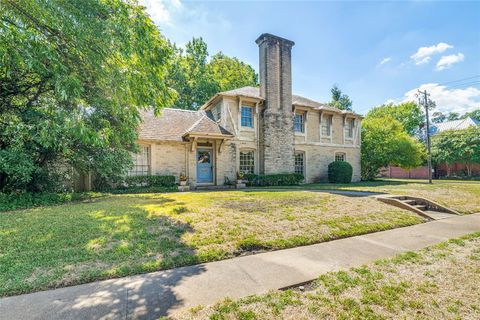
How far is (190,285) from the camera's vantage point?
9.84 feet

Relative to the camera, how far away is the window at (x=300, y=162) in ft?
56.6

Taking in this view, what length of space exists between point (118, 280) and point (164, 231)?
170 centimetres

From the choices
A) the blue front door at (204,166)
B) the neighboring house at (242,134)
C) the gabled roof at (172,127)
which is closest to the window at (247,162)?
the neighboring house at (242,134)

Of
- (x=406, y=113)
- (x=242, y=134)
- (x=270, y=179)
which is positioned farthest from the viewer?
(x=406, y=113)

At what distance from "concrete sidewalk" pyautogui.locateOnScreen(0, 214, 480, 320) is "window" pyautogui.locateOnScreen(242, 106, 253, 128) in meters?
11.3

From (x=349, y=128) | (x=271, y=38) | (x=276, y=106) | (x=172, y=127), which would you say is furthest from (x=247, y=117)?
(x=349, y=128)

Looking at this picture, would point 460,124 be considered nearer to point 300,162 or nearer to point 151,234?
point 300,162

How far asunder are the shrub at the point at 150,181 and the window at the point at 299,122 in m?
9.37

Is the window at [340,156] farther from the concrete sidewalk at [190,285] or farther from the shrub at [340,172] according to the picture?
the concrete sidewalk at [190,285]

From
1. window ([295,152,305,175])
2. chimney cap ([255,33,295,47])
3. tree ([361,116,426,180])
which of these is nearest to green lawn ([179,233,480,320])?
window ([295,152,305,175])

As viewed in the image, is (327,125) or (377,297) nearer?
(377,297)

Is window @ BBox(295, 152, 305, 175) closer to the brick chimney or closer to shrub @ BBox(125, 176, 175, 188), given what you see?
the brick chimney

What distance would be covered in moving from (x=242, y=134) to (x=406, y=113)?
3605 cm

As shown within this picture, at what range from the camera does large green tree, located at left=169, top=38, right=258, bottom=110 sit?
1018 inches
